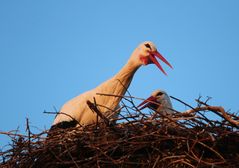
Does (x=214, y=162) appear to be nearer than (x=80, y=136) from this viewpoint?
Yes

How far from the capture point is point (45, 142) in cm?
433

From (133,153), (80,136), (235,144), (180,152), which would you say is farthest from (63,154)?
(235,144)

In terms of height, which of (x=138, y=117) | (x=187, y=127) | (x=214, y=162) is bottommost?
(x=214, y=162)

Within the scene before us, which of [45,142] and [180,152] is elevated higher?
[45,142]

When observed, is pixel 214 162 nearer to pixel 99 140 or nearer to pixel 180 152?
pixel 180 152

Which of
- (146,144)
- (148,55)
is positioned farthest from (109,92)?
(146,144)

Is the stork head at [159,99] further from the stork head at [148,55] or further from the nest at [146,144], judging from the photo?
the nest at [146,144]

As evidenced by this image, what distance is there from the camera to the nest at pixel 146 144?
388 cm

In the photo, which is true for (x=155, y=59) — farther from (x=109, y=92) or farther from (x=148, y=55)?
(x=109, y=92)

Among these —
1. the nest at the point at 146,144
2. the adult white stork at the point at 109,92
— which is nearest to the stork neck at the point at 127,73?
the adult white stork at the point at 109,92

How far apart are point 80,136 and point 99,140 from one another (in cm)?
19

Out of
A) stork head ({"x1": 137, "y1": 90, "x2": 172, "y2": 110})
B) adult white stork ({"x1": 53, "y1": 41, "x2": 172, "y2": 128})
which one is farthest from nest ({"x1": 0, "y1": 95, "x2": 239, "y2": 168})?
stork head ({"x1": 137, "y1": 90, "x2": 172, "y2": 110})

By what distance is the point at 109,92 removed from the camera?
5.45m

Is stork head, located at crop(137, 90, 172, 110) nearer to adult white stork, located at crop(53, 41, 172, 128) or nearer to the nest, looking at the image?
adult white stork, located at crop(53, 41, 172, 128)
